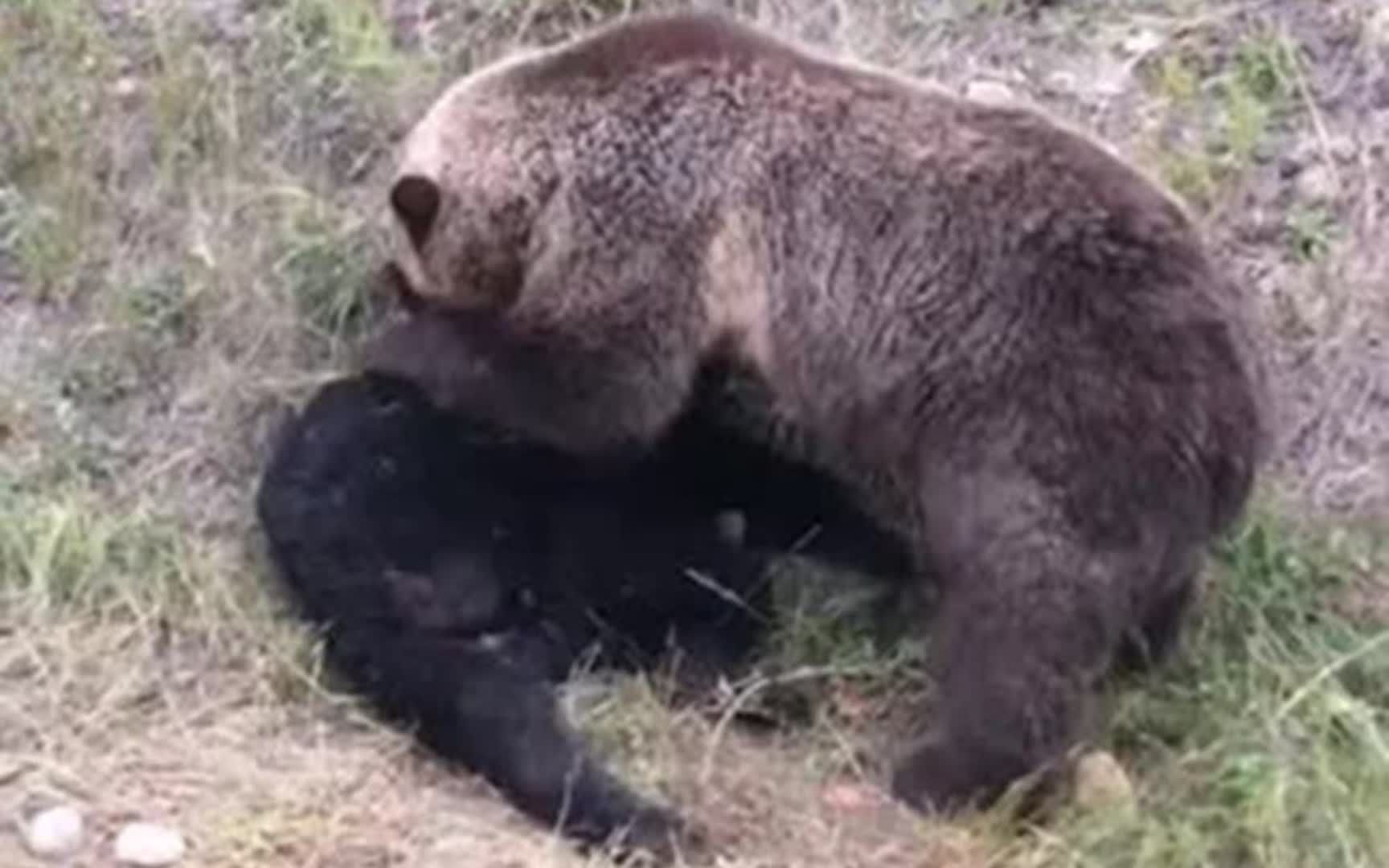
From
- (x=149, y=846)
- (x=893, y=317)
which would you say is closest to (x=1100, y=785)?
(x=893, y=317)

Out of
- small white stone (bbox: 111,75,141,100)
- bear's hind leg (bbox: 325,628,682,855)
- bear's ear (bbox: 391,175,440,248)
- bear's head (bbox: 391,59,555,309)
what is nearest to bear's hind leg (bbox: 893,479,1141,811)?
bear's hind leg (bbox: 325,628,682,855)

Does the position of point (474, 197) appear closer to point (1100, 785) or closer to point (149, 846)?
point (149, 846)

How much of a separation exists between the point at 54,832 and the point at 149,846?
0.15 meters

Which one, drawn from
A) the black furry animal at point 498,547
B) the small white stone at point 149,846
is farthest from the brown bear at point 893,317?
the small white stone at point 149,846

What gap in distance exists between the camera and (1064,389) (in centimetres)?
468

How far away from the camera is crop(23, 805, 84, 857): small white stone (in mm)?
4574

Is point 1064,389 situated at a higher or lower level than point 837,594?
higher

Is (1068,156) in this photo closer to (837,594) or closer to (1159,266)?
(1159,266)

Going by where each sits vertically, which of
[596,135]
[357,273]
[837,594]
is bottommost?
[837,594]

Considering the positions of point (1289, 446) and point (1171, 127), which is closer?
point (1289, 446)

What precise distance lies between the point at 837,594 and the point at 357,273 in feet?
3.61

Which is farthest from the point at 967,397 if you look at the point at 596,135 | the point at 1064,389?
the point at 596,135

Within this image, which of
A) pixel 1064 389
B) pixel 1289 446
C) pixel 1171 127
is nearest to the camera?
pixel 1064 389

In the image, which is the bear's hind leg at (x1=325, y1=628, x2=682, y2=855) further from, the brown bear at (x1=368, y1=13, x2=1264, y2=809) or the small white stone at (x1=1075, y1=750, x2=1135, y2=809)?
the small white stone at (x1=1075, y1=750, x2=1135, y2=809)
